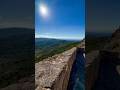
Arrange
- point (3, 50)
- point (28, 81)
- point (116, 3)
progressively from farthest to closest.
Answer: point (28, 81) → point (116, 3) → point (3, 50)

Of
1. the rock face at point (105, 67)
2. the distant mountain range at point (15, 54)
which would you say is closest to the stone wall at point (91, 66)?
the rock face at point (105, 67)

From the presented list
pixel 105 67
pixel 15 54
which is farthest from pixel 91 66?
Result: pixel 15 54

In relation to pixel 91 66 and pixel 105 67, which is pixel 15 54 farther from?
pixel 105 67

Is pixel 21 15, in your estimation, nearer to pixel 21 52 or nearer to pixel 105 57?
pixel 21 52

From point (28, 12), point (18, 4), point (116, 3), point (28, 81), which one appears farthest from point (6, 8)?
point (116, 3)

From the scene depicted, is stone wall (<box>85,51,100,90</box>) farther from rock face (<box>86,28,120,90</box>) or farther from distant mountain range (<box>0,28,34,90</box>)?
distant mountain range (<box>0,28,34,90</box>)

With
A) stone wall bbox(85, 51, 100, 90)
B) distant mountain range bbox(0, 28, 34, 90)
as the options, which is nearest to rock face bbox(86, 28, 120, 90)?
stone wall bbox(85, 51, 100, 90)

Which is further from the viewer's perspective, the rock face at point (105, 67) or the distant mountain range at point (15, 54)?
the rock face at point (105, 67)

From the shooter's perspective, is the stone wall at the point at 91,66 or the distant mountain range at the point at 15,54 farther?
the stone wall at the point at 91,66

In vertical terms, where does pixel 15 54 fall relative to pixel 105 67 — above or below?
above

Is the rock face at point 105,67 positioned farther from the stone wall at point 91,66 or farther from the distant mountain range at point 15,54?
the distant mountain range at point 15,54

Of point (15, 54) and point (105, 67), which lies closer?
point (15, 54)
